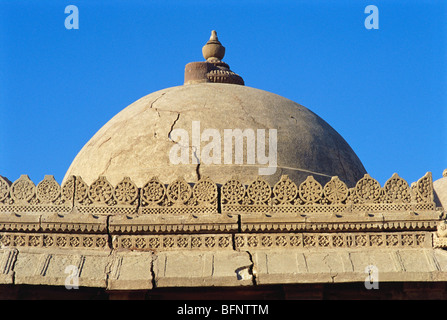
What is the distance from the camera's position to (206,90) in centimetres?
972

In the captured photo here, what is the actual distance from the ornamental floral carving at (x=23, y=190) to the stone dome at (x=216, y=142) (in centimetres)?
127

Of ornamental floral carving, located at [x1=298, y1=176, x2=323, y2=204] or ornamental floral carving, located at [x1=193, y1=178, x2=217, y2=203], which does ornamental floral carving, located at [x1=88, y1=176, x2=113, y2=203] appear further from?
ornamental floral carving, located at [x1=298, y1=176, x2=323, y2=204]

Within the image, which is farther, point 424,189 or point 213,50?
point 213,50

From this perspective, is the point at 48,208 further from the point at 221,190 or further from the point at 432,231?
the point at 432,231

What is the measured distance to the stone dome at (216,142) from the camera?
865 centimetres

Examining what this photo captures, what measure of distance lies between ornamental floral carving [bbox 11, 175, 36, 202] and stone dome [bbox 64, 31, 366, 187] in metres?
1.27

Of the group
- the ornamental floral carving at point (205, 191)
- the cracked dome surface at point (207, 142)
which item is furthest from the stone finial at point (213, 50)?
the ornamental floral carving at point (205, 191)

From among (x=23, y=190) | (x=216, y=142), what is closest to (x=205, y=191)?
(x=216, y=142)

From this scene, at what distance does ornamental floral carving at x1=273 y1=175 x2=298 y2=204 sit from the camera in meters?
7.61

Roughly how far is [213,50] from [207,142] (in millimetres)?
2706

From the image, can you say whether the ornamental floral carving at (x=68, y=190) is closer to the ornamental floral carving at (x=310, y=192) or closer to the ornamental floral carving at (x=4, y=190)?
the ornamental floral carving at (x=4, y=190)

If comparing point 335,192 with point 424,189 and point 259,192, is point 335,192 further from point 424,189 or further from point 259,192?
point 424,189

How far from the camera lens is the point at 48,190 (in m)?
7.77
